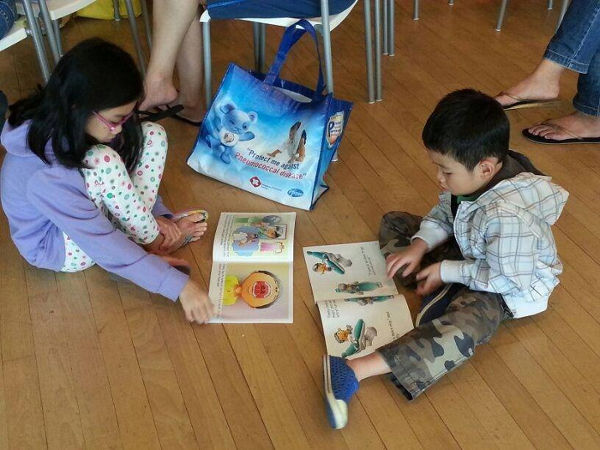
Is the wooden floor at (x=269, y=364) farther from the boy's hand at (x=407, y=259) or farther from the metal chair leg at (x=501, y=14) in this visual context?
the metal chair leg at (x=501, y=14)

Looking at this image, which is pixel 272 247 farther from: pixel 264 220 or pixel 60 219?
pixel 60 219

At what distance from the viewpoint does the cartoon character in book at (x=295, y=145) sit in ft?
5.51

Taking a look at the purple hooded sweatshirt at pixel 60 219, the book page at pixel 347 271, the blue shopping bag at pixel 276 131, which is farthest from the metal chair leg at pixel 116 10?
the book page at pixel 347 271

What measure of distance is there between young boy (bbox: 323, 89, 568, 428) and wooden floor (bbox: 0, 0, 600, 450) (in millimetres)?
57


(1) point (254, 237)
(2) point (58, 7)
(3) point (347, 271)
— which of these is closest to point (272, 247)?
(1) point (254, 237)

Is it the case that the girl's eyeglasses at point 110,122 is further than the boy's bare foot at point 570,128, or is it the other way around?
the boy's bare foot at point 570,128

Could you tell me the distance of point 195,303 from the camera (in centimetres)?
139

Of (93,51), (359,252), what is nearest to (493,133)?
(359,252)

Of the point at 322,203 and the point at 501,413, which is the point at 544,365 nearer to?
the point at 501,413

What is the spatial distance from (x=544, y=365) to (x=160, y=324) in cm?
80

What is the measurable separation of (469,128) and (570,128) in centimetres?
91

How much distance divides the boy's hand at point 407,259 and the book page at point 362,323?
6 cm

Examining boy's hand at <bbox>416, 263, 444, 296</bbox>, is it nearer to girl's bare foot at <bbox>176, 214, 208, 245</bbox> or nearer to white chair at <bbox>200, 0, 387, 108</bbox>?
girl's bare foot at <bbox>176, 214, 208, 245</bbox>

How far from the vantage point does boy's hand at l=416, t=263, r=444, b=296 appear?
1.41 metres
